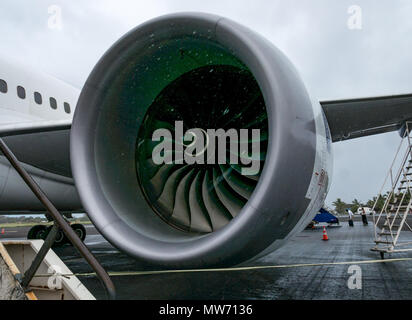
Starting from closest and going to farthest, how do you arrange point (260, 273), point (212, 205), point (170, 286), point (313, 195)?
1. point (313, 195)
2. point (212, 205)
3. point (170, 286)
4. point (260, 273)

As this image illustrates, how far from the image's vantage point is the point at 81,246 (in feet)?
5.86

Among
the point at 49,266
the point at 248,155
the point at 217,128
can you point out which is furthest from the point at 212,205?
the point at 49,266

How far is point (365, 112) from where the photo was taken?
3223mm

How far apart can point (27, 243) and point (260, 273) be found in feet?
9.18

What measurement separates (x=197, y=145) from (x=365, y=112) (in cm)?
163

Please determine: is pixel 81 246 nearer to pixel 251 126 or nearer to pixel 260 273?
pixel 251 126

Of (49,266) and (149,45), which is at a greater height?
(149,45)

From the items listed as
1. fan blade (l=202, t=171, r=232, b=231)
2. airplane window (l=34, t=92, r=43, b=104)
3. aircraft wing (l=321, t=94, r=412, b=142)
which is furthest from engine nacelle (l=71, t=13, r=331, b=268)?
airplane window (l=34, t=92, r=43, b=104)

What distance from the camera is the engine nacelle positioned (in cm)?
205
